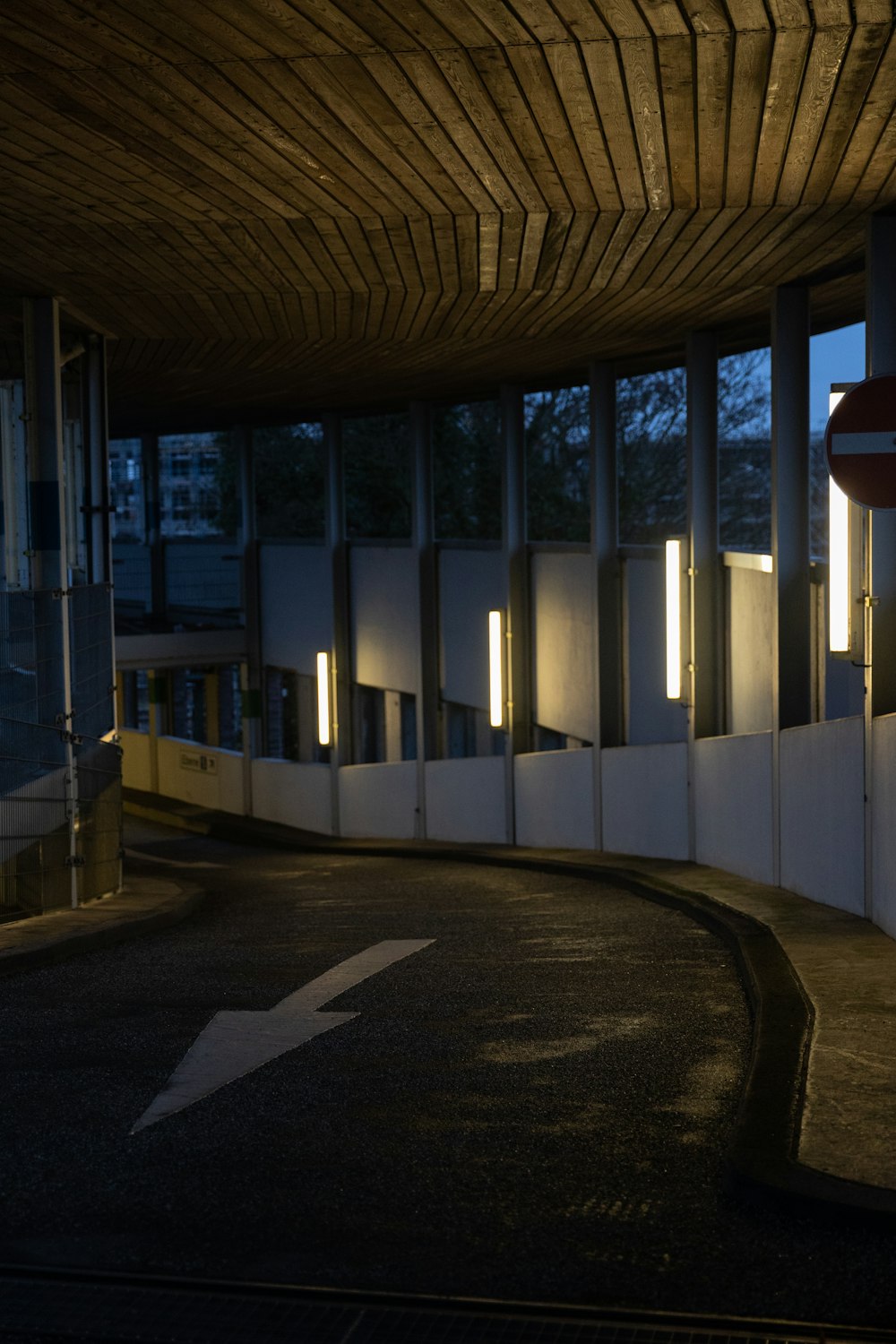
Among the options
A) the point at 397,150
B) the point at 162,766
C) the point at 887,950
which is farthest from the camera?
the point at 162,766

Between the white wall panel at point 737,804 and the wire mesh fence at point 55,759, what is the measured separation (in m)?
4.31

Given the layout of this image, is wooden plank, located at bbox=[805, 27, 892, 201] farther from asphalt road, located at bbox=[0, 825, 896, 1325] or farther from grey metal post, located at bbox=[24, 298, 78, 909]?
grey metal post, located at bbox=[24, 298, 78, 909]

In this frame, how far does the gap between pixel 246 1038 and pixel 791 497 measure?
5537 millimetres

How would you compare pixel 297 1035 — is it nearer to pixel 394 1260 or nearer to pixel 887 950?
pixel 394 1260

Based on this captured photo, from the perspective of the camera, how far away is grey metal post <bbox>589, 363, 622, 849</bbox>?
1367 cm

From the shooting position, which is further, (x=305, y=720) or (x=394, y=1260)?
(x=305, y=720)

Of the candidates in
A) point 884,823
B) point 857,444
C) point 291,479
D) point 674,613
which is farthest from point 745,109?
point 291,479

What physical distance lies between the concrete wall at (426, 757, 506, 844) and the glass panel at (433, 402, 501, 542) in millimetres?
8876

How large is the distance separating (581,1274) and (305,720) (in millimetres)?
18592

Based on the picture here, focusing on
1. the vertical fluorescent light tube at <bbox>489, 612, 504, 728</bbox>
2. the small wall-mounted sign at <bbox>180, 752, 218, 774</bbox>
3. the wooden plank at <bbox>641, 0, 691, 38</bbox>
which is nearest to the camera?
the wooden plank at <bbox>641, 0, 691, 38</bbox>

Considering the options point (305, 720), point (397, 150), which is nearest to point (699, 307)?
point (397, 150)

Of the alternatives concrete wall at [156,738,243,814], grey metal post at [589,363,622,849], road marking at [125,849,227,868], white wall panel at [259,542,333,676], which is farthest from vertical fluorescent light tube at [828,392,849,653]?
concrete wall at [156,738,243,814]

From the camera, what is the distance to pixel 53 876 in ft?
31.4

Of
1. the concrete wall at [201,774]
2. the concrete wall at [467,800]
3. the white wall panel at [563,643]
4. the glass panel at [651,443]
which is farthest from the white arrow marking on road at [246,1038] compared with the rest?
the glass panel at [651,443]
